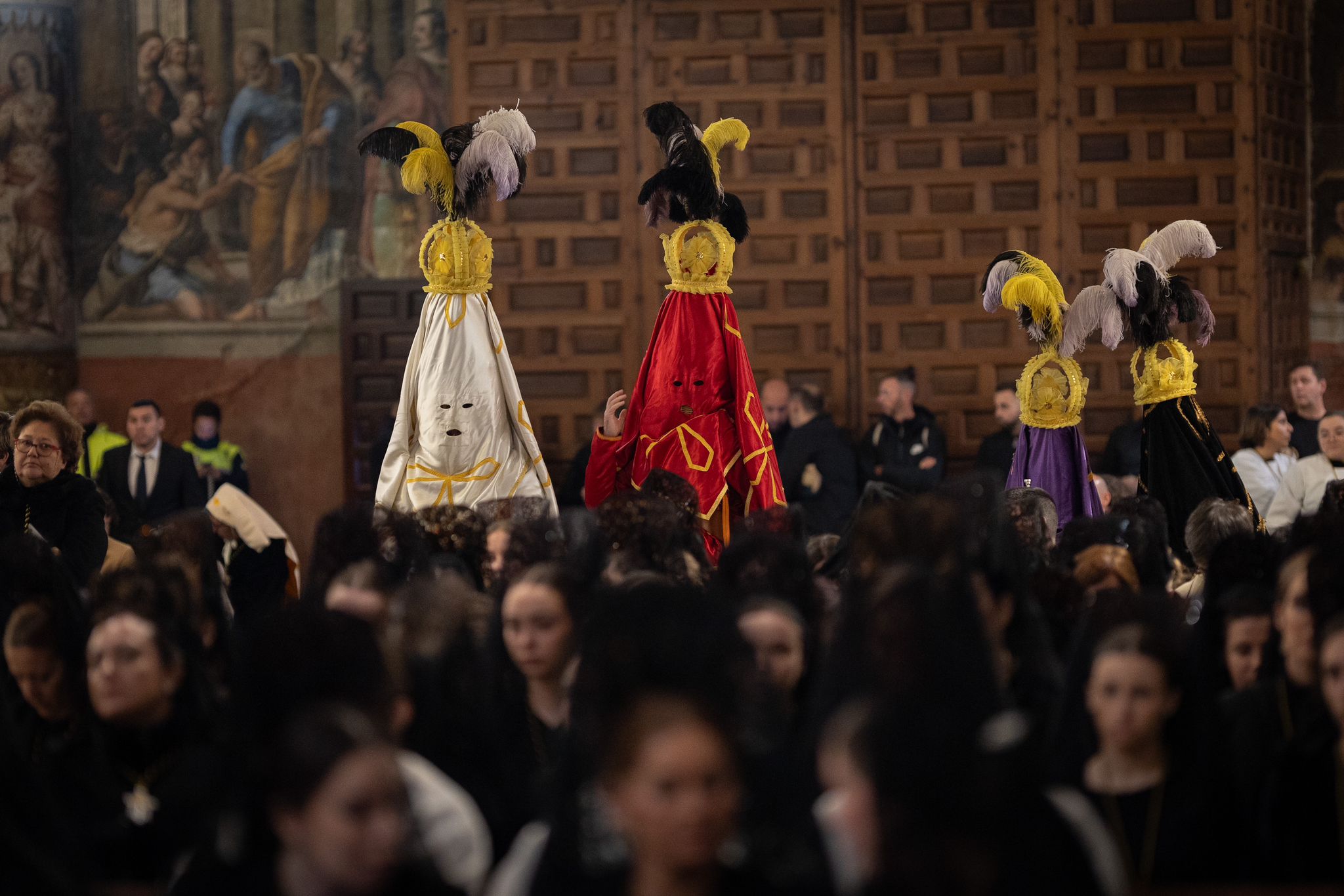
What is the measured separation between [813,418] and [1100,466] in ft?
6.89

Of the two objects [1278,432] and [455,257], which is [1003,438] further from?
[455,257]

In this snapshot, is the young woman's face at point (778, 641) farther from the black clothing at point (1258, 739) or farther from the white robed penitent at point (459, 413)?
the white robed penitent at point (459, 413)

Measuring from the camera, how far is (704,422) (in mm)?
6816

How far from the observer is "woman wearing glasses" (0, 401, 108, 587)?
6008 mm

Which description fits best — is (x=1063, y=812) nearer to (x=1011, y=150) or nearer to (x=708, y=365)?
(x=708, y=365)

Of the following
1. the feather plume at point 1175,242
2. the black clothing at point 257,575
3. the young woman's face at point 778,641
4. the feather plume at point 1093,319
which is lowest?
the black clothing at point 257,575

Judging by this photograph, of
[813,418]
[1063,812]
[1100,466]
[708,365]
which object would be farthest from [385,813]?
[1100,466]

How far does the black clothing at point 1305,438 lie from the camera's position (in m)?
9.66

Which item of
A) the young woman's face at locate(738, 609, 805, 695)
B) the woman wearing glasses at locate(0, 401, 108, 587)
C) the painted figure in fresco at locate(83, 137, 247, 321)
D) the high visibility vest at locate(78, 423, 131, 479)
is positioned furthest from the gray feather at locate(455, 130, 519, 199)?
the painted figure in fresco at locate(83, 137, 247, 321)

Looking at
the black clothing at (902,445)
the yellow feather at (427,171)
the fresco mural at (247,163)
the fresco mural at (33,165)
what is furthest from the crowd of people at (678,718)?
the fresco mural at (33,165)

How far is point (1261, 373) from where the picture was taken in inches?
428

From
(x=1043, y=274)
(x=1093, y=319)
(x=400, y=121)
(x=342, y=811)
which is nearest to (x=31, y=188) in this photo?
(x=400, y=121)

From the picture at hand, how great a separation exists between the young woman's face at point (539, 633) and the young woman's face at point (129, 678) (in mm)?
796

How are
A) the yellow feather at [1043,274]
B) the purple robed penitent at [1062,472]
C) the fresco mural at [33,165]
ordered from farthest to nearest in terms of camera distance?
the fresco mural at [33,165] < the yellow feather at [1043,274] < the purple robed penitent at [1062,472]
